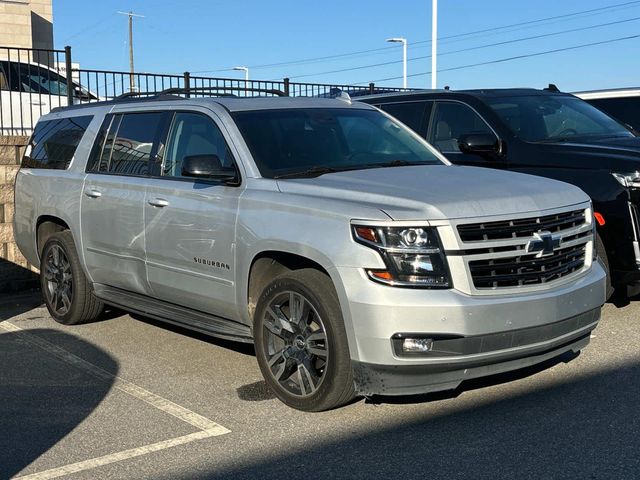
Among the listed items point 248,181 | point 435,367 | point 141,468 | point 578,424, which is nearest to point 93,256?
point 248,181

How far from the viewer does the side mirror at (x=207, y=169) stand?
5.16 metres

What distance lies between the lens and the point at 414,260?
4238 mm

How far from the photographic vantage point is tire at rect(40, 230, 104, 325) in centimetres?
699

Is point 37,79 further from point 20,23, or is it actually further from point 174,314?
point 20,23

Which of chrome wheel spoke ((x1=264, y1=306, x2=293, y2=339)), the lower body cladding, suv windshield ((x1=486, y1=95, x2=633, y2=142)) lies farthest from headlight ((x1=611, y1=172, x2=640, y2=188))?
chrome wheel spoke ((x1=264, y1=306, x2=293, y2=339))

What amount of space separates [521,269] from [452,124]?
407 centimetres

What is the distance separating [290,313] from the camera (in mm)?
4793

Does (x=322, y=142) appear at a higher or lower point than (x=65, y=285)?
higher

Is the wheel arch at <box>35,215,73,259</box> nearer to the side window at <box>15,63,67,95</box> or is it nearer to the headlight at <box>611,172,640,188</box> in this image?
the side window at <box>15,63,67,95</box>

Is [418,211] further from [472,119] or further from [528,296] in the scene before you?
[472,119]

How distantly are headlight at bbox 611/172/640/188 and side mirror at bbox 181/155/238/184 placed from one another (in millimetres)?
3321

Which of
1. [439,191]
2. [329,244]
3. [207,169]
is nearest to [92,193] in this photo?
[207,169]

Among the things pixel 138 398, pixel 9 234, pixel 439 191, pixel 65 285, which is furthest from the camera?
pixel 9 234

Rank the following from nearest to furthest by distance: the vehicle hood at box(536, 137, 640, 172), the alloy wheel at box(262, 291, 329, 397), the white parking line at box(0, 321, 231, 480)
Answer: the white parking line at box(0, 321, 231, 480) → the alloy wheel at box(262, 291, 329, 397) → the vehicle hood at box(536, 137, 640, 172)
